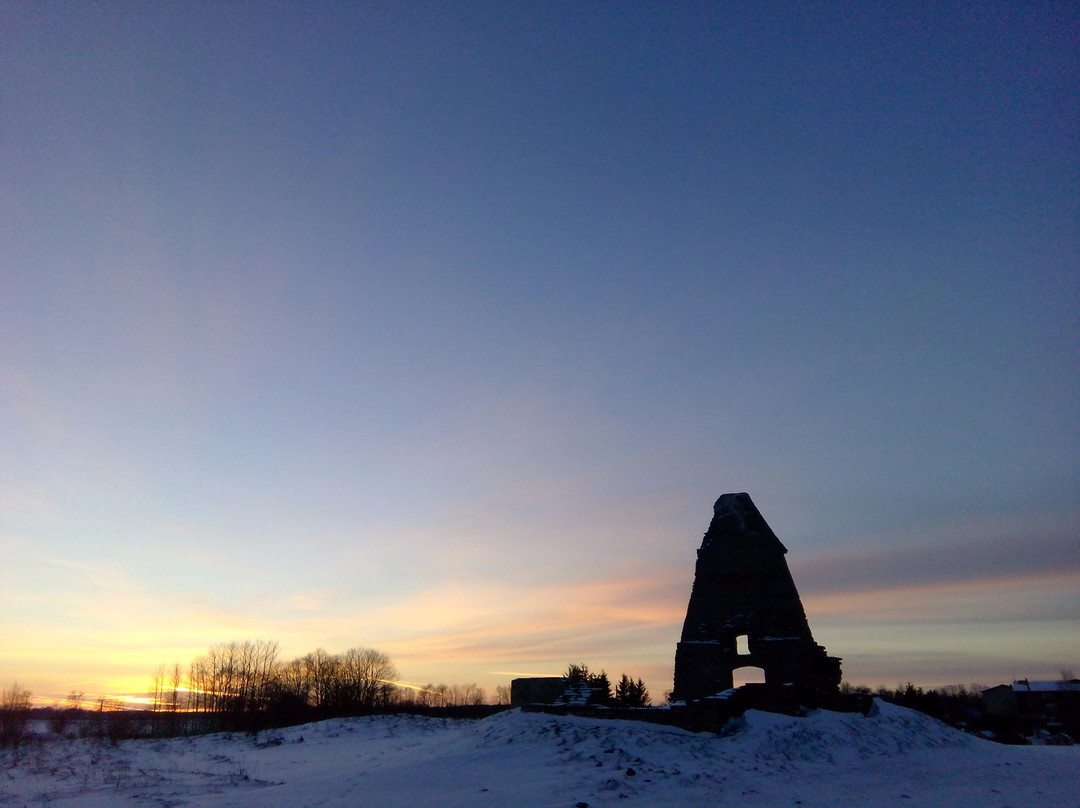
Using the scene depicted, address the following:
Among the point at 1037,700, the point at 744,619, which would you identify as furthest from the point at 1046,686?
the point at 744,619

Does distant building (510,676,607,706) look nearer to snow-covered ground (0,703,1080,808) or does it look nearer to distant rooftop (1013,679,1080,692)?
snow-covered ground (0,703,1080,808)

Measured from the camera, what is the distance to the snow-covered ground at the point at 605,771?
12.2 meters

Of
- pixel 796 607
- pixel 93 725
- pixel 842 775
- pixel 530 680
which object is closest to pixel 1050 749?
pixel 796 607

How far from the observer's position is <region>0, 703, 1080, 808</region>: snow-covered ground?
12.2 m

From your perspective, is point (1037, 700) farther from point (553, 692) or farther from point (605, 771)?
point (605, 771)

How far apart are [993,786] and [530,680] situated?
13.1 metres

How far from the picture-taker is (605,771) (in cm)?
1309

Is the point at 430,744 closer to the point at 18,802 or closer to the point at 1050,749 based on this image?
the point at 18,802

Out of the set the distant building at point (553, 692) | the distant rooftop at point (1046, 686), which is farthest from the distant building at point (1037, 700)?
the distant building at point (553, 692)

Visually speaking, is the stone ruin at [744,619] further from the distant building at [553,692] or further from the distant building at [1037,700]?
the distant building at [1037,700]

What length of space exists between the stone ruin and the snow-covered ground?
2.91 metres

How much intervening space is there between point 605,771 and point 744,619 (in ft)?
41.2

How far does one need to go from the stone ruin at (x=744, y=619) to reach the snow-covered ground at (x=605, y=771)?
115 inches

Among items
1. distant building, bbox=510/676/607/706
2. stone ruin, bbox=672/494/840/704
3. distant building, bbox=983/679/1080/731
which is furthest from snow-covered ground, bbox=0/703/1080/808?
distant building, bbox=983/679/1080/731
